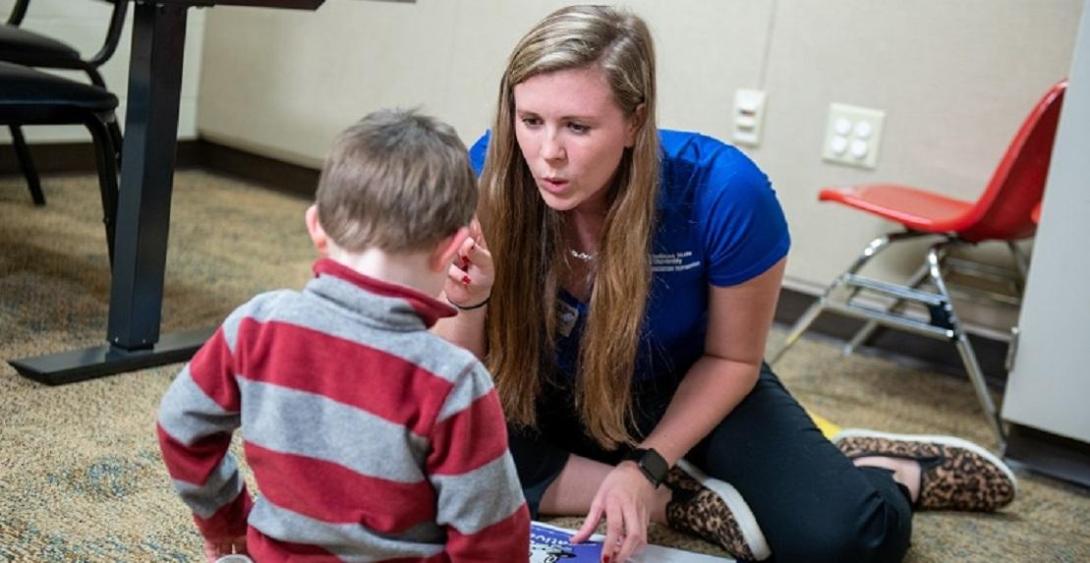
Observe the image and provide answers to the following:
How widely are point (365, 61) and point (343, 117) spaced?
17cm

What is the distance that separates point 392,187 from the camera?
3.31 ft

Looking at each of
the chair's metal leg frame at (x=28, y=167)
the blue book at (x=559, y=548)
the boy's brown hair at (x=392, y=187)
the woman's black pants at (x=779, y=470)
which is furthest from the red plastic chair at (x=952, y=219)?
the chair's metal leg frame at (x=28, y=167)

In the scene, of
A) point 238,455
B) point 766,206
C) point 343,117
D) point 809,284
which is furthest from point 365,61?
point 766,206

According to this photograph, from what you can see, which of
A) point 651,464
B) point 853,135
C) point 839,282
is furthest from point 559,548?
point 853,135

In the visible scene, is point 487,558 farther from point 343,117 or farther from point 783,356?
point 343,117

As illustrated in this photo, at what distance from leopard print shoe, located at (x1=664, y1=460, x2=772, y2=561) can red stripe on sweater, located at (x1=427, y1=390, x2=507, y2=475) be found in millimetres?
721

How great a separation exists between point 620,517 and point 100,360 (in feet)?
3.29

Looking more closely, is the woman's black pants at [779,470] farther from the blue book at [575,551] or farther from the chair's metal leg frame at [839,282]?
the chair's metal leg frame at [839,282]

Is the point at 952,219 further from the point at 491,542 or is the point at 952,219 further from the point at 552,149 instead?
the point at 491,542

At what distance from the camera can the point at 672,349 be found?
172cm

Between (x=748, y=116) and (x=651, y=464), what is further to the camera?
(x=748, y=116)

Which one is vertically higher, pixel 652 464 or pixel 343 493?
pixel 343 493

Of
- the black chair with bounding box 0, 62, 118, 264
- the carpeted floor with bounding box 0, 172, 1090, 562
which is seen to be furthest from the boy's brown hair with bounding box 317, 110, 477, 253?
the black chair with bounding box 0, 62, 118, 264

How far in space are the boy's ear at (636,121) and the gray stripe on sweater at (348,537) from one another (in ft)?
1.86
